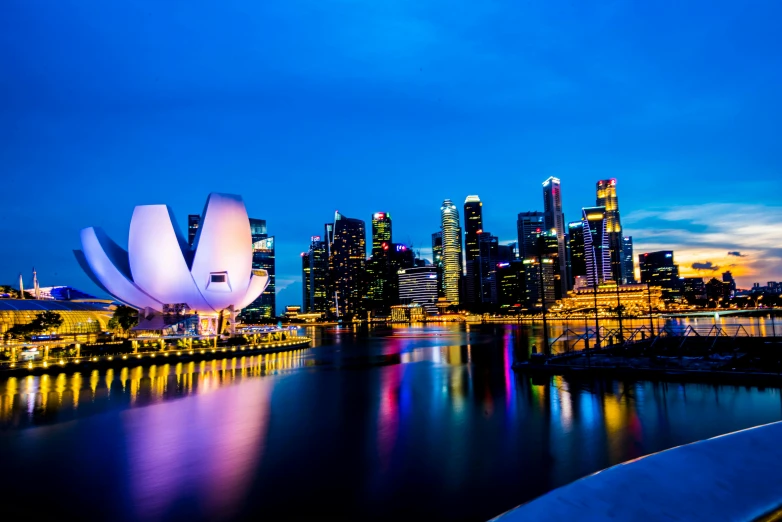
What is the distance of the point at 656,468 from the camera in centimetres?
373

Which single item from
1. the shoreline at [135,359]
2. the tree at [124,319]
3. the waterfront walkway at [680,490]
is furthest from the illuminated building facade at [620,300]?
the waterfront walkway at [680,490]

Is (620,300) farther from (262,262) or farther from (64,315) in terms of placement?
(64,315)

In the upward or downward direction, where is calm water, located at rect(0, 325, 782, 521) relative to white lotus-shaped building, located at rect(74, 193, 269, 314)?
downward

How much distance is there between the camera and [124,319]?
3844cm

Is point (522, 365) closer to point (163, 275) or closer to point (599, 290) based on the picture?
point (163, 275)

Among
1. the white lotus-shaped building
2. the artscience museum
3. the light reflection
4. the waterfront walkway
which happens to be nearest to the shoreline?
the light reflection

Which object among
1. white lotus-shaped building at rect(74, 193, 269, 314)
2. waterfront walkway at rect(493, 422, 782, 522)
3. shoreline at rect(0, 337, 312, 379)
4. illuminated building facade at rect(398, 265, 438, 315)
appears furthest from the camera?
illuminated building facade at rect(398, 265, 438, 315)

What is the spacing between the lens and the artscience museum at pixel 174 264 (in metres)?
34.0

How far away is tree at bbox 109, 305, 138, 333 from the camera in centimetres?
3844

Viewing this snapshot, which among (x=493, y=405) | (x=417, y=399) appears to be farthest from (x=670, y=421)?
(x=417, y=399)

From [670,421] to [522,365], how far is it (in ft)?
30.8

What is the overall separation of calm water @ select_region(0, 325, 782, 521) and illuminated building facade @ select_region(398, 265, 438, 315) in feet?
522

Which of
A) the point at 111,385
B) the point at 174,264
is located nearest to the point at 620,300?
the point at 174,264

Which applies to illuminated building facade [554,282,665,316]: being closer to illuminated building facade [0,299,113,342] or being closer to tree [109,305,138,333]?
illuminated building facade [0,299,113,342]
